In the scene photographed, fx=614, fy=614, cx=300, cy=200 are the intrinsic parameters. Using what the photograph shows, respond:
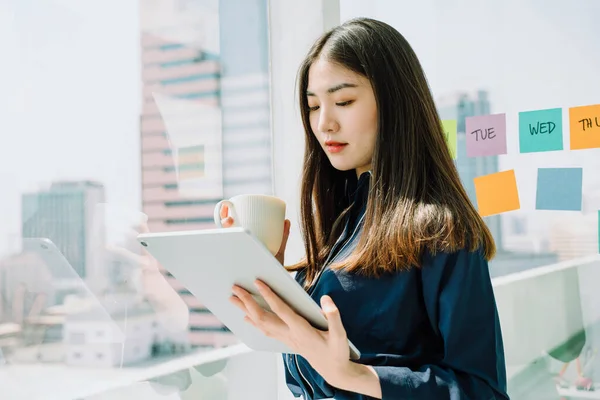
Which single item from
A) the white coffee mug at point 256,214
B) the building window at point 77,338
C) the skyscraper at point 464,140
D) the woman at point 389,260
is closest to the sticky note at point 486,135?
the skyscraper at point 464,140

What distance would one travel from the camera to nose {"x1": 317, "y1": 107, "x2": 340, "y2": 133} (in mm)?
937

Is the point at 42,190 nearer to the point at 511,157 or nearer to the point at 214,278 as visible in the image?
the point at 214,278

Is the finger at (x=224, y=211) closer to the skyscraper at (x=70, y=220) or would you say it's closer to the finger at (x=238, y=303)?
A: the finger at (x=238, y=303)

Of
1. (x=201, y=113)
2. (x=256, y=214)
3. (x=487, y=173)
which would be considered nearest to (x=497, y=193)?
(x=487, y=173)

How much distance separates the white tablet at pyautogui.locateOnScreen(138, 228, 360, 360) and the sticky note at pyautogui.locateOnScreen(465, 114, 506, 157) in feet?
2.78

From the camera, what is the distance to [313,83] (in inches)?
37.9

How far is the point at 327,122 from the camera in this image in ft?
3.07

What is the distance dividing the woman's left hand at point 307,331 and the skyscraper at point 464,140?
83 cm

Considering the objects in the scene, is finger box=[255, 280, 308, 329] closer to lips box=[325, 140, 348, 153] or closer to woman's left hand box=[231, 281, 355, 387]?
woman's left hand box=[231, 281, 355, 387]

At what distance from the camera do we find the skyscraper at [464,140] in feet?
4.82

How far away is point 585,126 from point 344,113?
0.70 metres

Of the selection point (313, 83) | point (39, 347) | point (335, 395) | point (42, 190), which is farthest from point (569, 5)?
point (39, 347)

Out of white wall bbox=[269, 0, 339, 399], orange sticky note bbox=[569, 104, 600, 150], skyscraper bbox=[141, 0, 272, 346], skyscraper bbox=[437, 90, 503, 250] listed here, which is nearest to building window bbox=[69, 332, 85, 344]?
skyscraper bbox=[141, 0, 272, 346]

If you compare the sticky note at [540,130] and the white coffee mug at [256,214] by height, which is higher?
the sticky note at [540,130]
